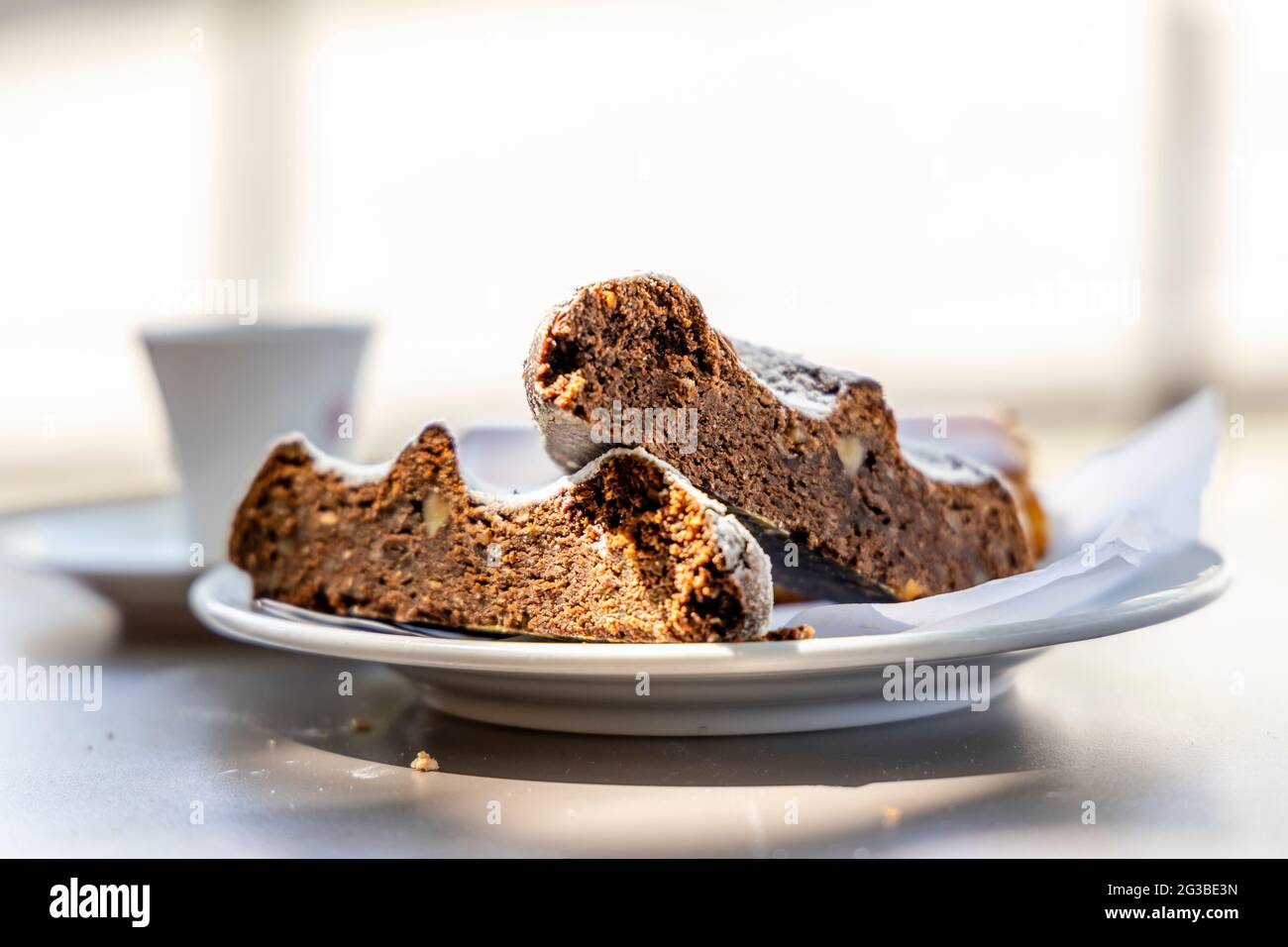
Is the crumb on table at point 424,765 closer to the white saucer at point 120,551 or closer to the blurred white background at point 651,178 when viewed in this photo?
the white saucer at point 120,551

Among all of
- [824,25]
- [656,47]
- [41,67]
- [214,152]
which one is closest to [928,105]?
[824,25]

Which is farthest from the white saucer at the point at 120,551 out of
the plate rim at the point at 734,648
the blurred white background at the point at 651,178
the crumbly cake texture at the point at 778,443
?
the blurred white background at the point at 651,178

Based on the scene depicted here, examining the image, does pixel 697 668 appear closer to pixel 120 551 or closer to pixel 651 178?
pixel 120 551

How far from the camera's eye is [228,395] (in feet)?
4.68

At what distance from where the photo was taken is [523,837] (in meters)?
0.74

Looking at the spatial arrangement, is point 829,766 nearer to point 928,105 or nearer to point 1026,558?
point 1026,558

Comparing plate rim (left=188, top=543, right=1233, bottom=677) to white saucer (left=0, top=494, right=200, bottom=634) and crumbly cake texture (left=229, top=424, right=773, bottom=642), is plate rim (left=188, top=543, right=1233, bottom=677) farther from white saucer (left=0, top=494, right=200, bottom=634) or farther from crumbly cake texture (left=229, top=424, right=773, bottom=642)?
white saucer (left=0, top=494, right=200, bottom=634)

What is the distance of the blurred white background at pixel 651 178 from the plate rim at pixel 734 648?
3817mm

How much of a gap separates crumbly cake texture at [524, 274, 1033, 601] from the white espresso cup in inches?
23.3

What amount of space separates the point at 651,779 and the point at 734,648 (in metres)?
0.12

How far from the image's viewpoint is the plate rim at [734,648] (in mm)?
782

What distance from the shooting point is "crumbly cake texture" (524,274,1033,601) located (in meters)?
0.89

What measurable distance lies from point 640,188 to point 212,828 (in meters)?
4.33

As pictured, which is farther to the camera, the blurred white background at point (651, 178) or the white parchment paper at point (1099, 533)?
the blurred white background at point (651, 178)
